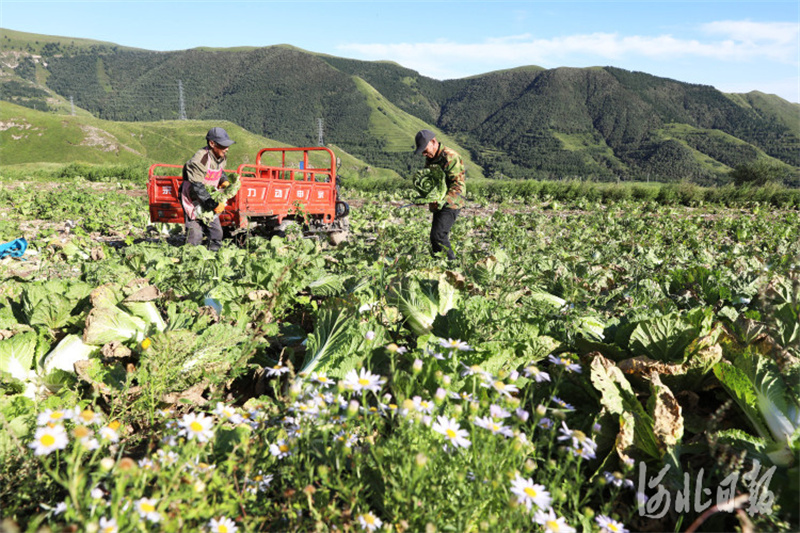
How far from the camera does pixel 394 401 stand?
2.86 meters

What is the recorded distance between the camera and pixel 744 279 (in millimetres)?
4086

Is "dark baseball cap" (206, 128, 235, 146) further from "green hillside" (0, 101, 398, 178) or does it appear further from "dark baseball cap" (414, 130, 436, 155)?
"green hillside" (0, 101, 398, 178)

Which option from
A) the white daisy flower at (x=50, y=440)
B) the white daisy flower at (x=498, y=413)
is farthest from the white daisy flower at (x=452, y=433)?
the white daisy flower at (x=50, y=440)

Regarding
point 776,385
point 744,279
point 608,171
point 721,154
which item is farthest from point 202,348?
point 721,154

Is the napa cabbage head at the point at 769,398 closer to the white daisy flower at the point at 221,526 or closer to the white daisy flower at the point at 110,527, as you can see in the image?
the white daisy flower at the point at 221,526

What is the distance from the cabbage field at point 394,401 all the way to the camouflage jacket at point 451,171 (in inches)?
79.6

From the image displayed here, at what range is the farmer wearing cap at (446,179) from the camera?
21.5 ft

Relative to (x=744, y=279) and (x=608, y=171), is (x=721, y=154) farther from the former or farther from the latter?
(x=744, y=279)

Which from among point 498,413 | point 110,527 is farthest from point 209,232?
point 498,413

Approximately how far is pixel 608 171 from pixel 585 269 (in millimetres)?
203709

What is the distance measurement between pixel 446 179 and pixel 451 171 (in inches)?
5.8

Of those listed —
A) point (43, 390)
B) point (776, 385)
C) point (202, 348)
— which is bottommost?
point (43, 390)

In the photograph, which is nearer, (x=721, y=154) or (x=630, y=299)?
(x=630, y=299)

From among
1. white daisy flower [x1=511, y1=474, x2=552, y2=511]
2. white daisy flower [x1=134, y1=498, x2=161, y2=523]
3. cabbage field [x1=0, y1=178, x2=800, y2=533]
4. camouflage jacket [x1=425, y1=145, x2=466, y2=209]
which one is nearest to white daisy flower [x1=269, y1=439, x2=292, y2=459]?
cabbage field [x1=0, y1=178, x2=800, y2=533]
